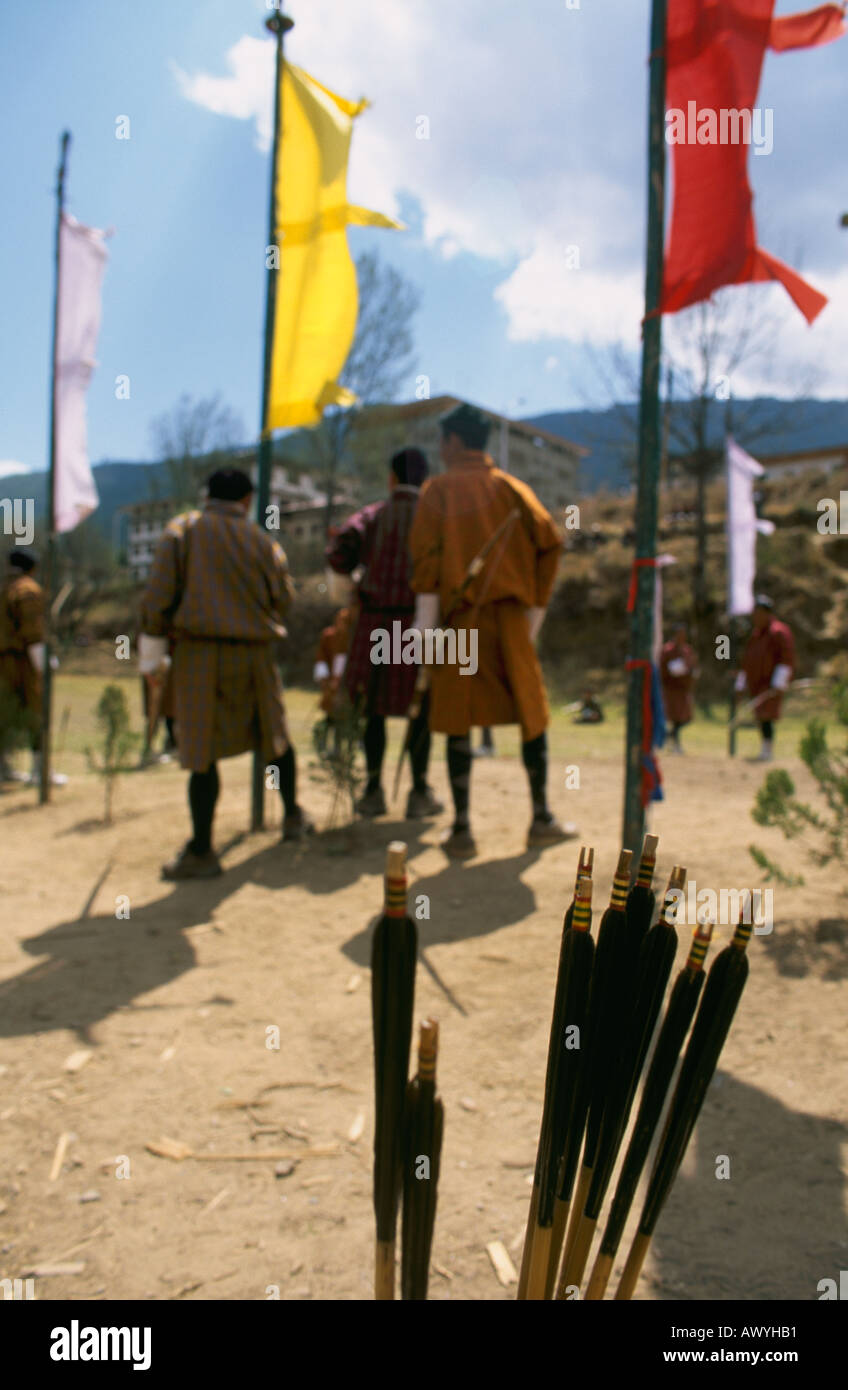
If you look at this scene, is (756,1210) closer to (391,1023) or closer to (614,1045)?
(614,1045)

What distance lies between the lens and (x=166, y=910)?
12.8ft

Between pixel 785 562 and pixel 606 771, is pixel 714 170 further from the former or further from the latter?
pixel 785 562

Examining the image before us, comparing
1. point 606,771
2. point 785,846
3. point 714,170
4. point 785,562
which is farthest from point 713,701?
point 714,170

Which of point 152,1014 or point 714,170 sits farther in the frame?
point 714,170

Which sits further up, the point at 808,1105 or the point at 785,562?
the point at 785,562

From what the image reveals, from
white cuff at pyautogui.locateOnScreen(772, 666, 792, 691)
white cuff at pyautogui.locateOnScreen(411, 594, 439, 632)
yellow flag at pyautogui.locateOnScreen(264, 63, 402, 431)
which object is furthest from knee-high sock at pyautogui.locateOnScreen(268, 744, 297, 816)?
white cuff at pyautogui.locateOnScreen(772, 666, 792, 691)

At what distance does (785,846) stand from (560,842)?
1.10m

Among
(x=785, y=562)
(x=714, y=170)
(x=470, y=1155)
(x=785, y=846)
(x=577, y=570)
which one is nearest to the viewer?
(x=470, y=1155)

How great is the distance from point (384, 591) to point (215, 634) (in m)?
1.13

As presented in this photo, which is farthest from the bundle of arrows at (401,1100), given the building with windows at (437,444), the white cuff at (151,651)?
the building with windows at (437,444)

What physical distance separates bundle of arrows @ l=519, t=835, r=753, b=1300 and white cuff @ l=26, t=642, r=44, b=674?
20.6 feet

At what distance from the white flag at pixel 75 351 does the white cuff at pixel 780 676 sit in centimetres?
688

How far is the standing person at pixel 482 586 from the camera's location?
168 inches

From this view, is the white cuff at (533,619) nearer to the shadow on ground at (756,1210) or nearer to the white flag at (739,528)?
the shadow on ground at (756,1210)
